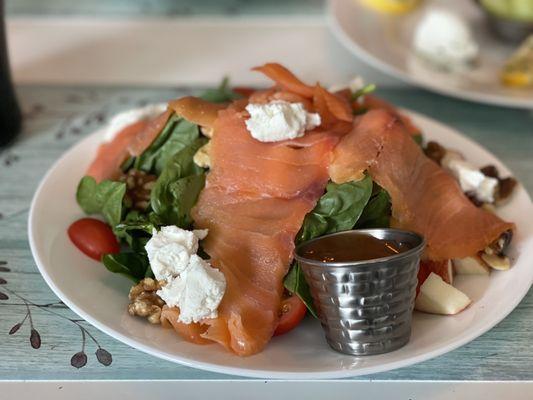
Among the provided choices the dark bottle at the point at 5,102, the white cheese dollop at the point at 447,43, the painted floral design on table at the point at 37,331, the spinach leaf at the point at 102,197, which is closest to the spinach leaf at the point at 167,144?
the spinach leaf at the point at 102,197

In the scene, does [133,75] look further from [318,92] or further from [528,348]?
[528,348]

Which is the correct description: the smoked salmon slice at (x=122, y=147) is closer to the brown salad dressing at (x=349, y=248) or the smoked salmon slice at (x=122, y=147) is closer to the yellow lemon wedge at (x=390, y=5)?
the brown salad dressing at (x=349, y=248)

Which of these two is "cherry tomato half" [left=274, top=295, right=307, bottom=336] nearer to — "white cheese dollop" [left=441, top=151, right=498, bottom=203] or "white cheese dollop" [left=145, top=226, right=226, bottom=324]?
"white cheese dollop" [left=145, top=226, right=226, bottom=324]

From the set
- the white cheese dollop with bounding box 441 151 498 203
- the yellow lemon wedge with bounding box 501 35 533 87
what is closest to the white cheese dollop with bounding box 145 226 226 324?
the white cheese dollop with bounding box 441 151 498 203

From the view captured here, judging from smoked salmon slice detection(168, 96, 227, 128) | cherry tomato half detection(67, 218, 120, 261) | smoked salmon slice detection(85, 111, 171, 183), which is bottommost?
cherry tomato half detection(67, 218, 120, 261)

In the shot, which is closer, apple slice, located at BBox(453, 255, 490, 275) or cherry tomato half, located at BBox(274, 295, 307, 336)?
cherry tomato half, located at BBox(274, 295, 307, 336)
